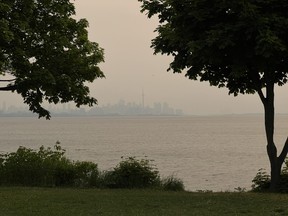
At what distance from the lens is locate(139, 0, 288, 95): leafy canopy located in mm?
12547

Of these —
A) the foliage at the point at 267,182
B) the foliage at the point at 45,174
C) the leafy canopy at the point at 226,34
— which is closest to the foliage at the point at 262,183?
the foliage at the point at 267,182

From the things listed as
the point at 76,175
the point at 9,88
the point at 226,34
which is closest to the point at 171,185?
the point at 76,175

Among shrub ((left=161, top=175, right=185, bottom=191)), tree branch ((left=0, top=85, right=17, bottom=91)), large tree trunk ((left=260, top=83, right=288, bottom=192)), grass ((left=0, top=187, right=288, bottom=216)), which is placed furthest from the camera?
tree branch ((left=0, top=85, right=17, bottom=91))

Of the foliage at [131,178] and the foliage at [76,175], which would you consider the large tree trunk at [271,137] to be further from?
the foliage at [131,178]

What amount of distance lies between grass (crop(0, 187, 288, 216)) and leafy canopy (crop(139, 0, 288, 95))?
3.55m

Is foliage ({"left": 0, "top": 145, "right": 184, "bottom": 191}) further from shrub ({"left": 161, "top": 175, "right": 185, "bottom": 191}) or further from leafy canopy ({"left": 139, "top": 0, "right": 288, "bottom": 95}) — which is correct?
leafy canopy ({"left": 139, "top": 0, "right": 288, "bottom": 95})

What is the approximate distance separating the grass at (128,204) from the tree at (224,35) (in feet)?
11.7

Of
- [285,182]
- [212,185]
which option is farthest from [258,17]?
[212,185]

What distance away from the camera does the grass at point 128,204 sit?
1105 centimetres

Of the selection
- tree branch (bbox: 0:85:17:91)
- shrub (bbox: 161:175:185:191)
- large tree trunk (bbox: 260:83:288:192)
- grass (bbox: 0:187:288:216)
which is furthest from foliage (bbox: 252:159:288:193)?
tree branch (bbox: 0:85:17:91)

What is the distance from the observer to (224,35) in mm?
12852

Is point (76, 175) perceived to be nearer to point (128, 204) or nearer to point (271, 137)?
point (128, 204)

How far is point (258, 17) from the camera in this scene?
12555 mm

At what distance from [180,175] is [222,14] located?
25.7 meters
